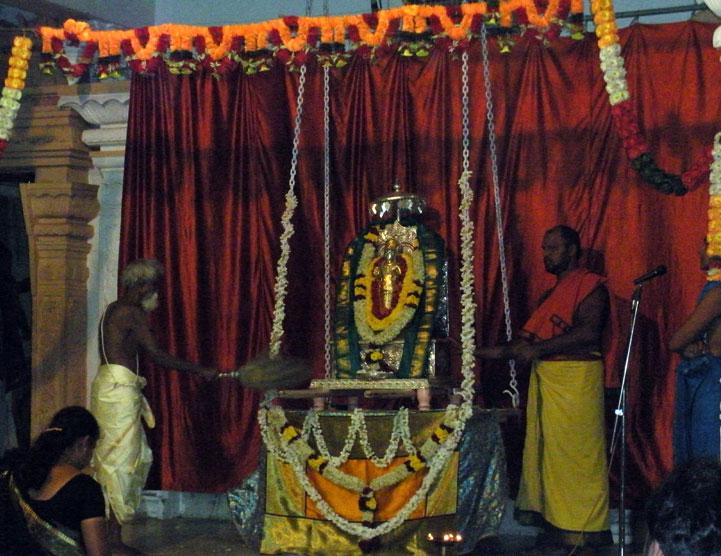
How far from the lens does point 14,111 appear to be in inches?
248

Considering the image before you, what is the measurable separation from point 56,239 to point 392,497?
3061 mm

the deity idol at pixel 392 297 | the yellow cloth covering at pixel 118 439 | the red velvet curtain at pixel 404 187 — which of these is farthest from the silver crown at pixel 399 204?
the yellow cloth covering at pixel 118 439

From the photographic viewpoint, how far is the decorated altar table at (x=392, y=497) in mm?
5715

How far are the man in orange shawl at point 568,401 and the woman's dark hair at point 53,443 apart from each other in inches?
102

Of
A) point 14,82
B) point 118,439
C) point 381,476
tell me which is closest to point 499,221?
point 381,476

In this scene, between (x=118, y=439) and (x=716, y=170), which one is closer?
(x=716, y=170)

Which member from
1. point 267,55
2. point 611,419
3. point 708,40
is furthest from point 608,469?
point 267,55

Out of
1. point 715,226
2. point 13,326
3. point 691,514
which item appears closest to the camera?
point 691,514

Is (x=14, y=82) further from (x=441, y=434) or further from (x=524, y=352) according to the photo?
(x=524, y=352)

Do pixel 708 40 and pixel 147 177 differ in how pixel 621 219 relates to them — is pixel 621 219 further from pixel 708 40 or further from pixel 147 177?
pixel 147 177

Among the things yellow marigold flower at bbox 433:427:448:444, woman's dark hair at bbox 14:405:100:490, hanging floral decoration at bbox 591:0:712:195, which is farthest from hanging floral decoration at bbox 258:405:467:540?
woman's dark hair at bbox 14:405:100:490

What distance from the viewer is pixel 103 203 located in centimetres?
764

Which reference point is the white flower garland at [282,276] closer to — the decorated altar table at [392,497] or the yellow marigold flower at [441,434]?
the decorated altar table at [392,497]

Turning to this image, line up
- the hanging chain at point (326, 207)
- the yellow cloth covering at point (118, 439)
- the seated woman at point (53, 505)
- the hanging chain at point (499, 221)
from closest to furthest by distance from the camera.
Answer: the seated woman at point (53, 505), the yellow cloth covering at point (118, 439), the hanging chain at point (499, 221), the hanging chain at point (326, 207)
